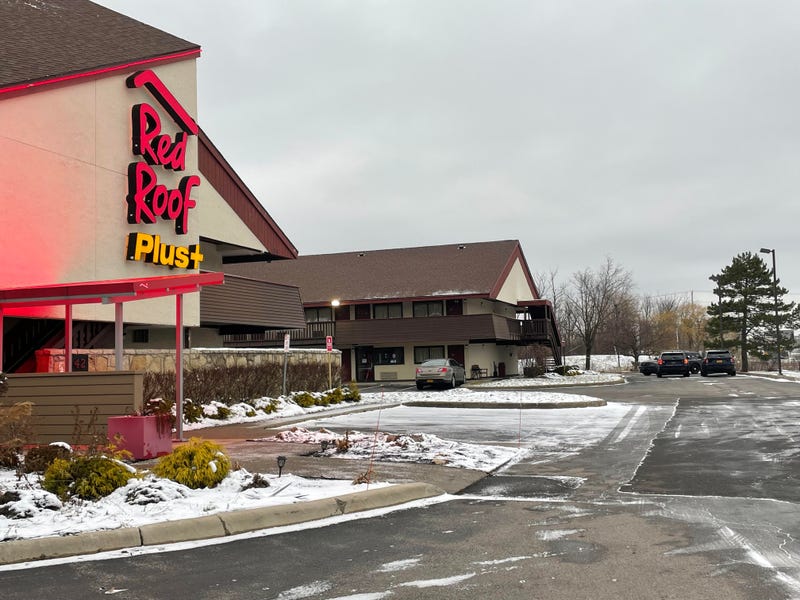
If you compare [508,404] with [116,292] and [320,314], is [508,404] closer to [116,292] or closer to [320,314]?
[116,292]

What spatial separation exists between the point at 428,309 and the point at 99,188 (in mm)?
31361

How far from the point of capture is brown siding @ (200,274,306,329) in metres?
26.2

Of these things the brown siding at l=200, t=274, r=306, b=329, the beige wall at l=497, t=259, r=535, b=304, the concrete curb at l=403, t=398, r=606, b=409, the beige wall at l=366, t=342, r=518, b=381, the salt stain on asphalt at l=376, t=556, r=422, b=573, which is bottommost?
the salt stain on asphalt at l=376, t=556, r=422, b=573

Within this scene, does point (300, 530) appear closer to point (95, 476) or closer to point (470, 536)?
point (470, 536)

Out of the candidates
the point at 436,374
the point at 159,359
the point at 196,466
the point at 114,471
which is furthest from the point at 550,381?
the point at 114,471

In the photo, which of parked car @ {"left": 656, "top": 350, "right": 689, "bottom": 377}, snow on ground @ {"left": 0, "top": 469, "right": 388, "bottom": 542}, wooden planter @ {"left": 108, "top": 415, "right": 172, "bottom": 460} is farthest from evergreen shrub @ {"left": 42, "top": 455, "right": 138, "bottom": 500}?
parked car @ {"left": 656, "top": 350, "right": 689, "bottom": 377}

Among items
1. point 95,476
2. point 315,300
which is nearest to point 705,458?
point 95,476

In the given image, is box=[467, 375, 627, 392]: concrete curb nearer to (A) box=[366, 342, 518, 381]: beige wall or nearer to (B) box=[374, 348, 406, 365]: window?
(A) box=[366, 342, 518, 381]: beige wall

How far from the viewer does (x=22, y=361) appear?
18812 mm

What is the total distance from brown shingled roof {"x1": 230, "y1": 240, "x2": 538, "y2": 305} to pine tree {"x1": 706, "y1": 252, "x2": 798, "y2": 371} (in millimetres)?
28578

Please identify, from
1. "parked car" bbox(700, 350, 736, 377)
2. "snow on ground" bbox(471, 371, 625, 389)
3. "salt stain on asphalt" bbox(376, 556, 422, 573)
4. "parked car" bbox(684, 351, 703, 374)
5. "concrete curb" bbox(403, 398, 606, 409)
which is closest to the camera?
"salt stain on asphalt" bbox(376, 556, 422, 573)

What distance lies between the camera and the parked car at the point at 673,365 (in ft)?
168

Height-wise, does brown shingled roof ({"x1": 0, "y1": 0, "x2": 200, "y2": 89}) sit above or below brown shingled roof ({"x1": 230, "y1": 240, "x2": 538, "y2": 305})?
above

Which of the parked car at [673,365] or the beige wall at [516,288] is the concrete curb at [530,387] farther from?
the parked car at [673,365]
